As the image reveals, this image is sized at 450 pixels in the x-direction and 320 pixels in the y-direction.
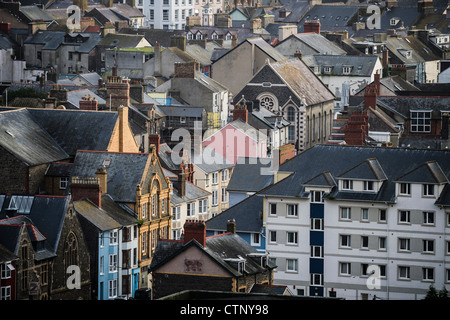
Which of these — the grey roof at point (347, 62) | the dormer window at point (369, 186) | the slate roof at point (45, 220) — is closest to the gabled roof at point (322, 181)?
the dormer window at point (369, 186)

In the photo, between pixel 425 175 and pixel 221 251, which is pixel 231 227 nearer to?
pixel 221 251

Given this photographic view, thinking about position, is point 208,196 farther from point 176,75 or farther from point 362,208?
point 176,75

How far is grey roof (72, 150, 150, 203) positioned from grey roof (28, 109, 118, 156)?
332 centimetres

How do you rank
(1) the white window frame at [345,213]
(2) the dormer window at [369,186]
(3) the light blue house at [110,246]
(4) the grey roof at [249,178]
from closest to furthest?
(1) the white window frame at [345,213], (2) the dormer window at [369,186], (3) the light blue house at [110,246], (4) the grey roof at [249,178]

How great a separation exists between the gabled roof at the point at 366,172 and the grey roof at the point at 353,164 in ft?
0.33

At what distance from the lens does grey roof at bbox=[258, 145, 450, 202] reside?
242ft

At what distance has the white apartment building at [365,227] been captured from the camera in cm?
7194

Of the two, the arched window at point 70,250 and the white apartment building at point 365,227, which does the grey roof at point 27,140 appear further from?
the white apartment building at point 365,227

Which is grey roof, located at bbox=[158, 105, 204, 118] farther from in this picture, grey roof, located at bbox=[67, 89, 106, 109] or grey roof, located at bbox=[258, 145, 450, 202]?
grey roof, located at bbox=[258, 145, 450, 202]

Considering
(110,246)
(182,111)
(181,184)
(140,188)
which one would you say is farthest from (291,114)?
(110,246)

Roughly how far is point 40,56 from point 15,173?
81549mm

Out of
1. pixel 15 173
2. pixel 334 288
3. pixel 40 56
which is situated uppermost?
pixel 40 56

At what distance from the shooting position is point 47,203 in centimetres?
7275
